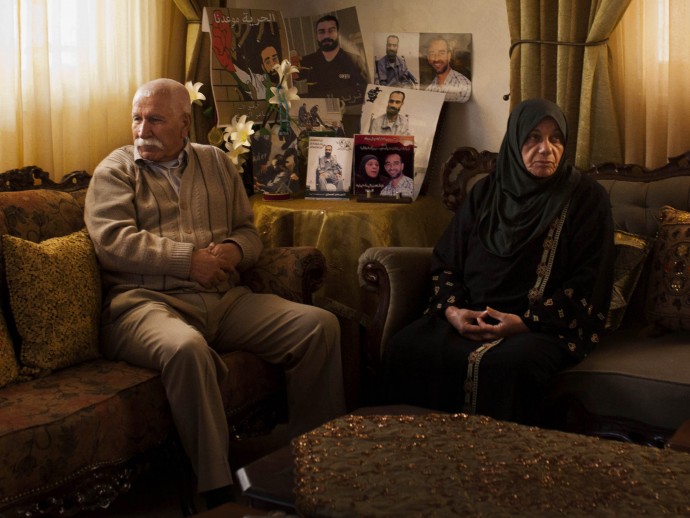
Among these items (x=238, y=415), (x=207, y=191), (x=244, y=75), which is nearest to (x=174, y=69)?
(x=244, y=75)

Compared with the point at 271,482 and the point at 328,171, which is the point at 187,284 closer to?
the point at 328,171

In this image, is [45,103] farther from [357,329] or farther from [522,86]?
[522,86]

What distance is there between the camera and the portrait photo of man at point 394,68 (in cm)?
388

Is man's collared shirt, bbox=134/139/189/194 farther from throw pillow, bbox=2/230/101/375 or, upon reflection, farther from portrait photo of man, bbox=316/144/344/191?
portrait photo of man, bbox=316/144/344/191

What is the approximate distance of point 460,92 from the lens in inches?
150

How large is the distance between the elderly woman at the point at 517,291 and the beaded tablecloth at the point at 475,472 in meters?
0.71

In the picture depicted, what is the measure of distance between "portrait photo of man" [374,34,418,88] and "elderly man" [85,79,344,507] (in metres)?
1.15

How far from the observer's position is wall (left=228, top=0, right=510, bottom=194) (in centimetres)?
374

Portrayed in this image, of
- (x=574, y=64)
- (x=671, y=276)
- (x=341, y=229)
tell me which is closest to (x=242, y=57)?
(x=341, y=229)

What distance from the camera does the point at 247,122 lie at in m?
3.55

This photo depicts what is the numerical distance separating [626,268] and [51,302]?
173 centimetres

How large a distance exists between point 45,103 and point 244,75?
90 centimetres

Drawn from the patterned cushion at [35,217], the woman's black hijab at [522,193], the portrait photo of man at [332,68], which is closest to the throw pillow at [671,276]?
the woman's black hijab at [522,193]

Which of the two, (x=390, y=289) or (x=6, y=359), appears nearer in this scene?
(x=6, y=359)
